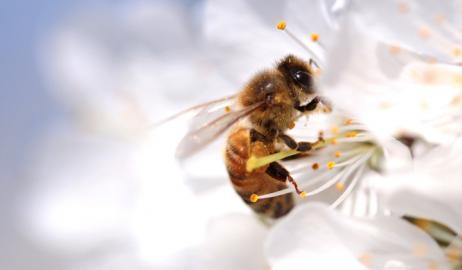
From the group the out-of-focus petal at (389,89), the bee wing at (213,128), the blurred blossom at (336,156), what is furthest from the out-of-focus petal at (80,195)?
the out-of-focus petal at (389,89)

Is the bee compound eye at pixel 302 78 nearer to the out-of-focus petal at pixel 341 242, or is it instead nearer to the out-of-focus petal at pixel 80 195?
the out-of-focus petal at pixel 341 242

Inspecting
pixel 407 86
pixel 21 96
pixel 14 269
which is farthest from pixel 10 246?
pixel 407 86

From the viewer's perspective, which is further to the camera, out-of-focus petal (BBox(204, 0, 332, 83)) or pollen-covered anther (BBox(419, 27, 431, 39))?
out-of-focus petal (BBox(204, 0, 332, 83))

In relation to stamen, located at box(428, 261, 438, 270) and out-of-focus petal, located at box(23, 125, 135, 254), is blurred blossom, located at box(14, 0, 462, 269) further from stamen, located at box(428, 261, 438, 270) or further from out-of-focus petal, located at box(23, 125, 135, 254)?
out-of-focus petal, located at box(23, 125, 135, 254)

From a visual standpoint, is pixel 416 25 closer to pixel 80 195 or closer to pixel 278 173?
pixel 278 173

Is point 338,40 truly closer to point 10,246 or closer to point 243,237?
point 243,237

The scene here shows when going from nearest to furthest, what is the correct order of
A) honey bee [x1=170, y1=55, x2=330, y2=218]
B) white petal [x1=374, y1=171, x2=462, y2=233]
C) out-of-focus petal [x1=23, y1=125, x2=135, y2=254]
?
white petal [x1=374, y1=171, x2=462, y2=233], honey bee [x1=170, y1=55, x2=330, y2=218], out-of-focus petal [x1=23, y1=125, x2=135, y2=254]

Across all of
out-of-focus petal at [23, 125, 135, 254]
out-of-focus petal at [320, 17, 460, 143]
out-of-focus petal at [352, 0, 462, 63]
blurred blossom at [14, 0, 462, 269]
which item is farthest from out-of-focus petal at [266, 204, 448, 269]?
out-of-focus petal at [23, 125, 135, 254]
